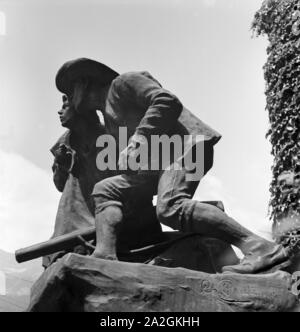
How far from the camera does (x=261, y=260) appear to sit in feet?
19.2

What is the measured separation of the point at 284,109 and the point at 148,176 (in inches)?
132

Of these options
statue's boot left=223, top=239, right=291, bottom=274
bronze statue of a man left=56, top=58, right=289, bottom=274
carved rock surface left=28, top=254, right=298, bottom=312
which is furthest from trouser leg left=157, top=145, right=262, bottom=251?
carved rock surface left=28, top=254, right=298, bottom=312

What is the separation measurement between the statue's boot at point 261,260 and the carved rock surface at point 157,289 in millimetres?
145

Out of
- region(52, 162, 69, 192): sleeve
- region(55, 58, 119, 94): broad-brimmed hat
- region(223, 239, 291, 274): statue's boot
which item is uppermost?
region(55, 58, 119, 94): broad-brimmed hat

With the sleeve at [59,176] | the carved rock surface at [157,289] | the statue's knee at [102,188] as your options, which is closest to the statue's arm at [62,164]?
the sleeve at [59,176]

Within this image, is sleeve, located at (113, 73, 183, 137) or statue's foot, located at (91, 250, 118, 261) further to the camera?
sleeve, located at (113, 73, 183, 137)

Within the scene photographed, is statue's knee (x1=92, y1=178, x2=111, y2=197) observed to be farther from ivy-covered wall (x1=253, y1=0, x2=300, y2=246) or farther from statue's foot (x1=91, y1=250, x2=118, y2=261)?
ivy-covered wall (x1=253, y1=0, x2=300, y2=246)

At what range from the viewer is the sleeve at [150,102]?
21.0 feet

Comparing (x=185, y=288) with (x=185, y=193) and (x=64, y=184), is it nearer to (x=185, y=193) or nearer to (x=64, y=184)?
(x=185, y=193)

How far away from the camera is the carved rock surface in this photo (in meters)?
5.51

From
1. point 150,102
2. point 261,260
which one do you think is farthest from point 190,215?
point 150,102
